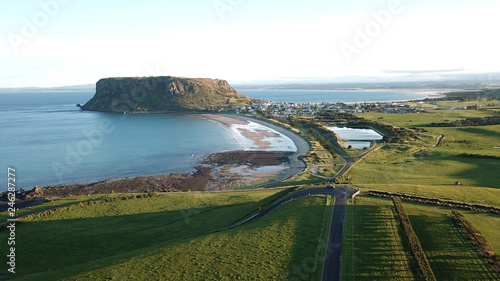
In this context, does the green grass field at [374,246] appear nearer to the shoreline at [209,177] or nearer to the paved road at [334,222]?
the paved road at [334,222]


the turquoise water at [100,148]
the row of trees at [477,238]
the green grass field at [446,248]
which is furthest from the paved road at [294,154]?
the row of trees at [477,238]

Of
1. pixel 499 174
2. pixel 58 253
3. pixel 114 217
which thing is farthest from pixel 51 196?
pixel 499 174

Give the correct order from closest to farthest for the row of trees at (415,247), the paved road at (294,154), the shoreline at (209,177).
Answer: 1. the row of trees at (415,247)
2. the shoreline at (209,177)
3. the paved road at (294,154)

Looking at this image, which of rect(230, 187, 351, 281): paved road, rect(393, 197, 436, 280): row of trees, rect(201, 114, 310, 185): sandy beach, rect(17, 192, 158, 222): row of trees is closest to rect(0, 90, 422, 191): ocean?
rect(201, 114, 310, 185): sandy beach

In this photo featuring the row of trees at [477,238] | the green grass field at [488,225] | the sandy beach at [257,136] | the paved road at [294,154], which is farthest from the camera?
the sandy beach at [257,136]

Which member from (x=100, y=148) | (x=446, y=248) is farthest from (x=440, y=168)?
(x=100, y=148)

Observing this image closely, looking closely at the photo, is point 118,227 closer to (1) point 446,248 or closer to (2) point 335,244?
(2) point 335,244

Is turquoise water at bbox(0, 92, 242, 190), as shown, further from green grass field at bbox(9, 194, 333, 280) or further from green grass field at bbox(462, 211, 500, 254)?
green grass field at bbox(462, 211, 500, 254)
